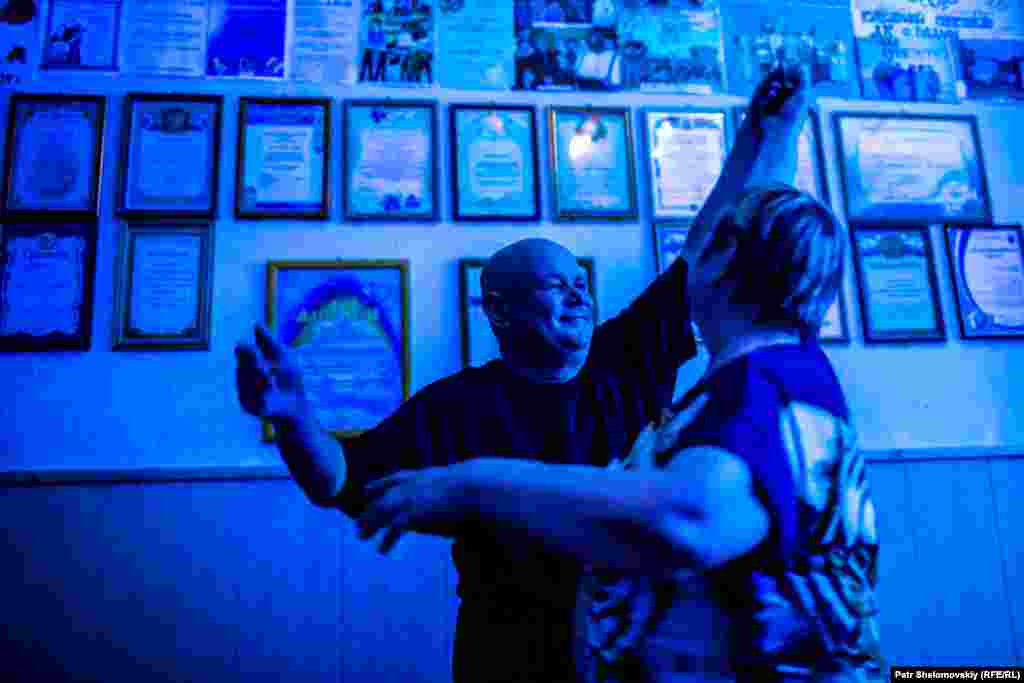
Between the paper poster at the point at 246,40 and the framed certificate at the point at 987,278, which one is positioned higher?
the paper poster at the point at 246,40

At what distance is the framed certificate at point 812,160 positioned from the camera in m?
1.91

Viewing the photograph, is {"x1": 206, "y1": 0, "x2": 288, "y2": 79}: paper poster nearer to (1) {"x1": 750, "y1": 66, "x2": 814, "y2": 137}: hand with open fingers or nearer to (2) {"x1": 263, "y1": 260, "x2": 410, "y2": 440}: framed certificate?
(2) {"x1": 263, "y1": 260, "x2": 410, "y2": 440}: framed certificate

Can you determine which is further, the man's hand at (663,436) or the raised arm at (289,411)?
the raised arm at (289,411)

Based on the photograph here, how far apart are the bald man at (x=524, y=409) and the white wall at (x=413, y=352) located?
622 mm

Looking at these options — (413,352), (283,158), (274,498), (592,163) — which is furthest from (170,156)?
(592,163)

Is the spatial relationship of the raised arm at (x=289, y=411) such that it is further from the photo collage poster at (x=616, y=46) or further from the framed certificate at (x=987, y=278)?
the framed certificate at (x=987, y=278)

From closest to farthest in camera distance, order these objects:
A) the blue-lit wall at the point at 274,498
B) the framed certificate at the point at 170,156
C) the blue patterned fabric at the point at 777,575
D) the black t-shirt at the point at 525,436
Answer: the blue patterned fabric at the point at 777,575 → the black t-shirt at the point at 525,436 → the blue-lit wall at the point at 274,498 → the framed certificate at the point at 170,156

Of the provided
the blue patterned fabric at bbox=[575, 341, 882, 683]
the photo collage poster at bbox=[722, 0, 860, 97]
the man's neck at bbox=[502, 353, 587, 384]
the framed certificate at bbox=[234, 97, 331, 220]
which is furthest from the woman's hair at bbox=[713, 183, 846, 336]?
the photo collage poster at bbox=[722, 0, 860, 97]

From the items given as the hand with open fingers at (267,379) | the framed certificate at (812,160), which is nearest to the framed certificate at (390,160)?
the framed certificate at (812,160)

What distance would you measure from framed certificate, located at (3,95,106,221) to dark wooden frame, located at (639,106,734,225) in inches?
52.5

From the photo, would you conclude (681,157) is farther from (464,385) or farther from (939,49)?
(464,385)

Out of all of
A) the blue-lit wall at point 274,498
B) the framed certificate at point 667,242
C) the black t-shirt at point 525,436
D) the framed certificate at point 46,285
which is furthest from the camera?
the framed certificate at point 667,242

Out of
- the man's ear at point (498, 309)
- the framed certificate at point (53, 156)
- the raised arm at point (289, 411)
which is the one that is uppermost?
the framed certificate at point (53, 156)

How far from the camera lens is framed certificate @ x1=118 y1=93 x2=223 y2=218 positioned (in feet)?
Result: 5.55
